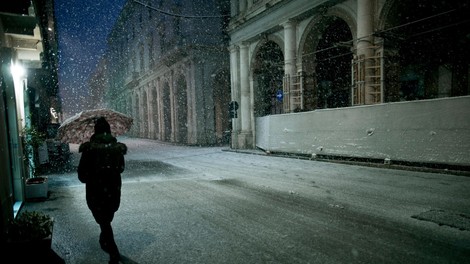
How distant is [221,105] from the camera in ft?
87.8

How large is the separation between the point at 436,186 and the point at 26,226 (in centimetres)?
785

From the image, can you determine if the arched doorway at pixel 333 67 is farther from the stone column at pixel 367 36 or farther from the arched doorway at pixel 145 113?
the arched doorway at pixel 145 113

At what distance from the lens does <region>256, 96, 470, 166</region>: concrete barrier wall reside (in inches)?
324

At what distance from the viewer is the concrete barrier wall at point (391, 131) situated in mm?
8219

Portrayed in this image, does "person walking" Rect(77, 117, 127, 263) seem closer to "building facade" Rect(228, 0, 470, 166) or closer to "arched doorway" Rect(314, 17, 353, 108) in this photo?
"building facade" Rect(228, 0, 470, 166)

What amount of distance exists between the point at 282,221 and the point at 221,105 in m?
22.4

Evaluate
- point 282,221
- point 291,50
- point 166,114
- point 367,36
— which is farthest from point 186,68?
point 282,221

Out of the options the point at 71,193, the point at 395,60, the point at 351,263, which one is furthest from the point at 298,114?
the point at 351,263

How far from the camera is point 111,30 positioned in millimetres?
57500

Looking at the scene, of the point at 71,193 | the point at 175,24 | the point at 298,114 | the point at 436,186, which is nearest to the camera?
the point at 436,186

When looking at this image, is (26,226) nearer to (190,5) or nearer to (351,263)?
(351,263)

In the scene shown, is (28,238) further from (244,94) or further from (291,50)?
(244,94)

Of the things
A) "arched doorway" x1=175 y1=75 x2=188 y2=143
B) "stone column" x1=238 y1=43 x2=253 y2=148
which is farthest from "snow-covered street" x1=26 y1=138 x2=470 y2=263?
"arched doorway" x1=175 y1=75 x2=188 y2=143

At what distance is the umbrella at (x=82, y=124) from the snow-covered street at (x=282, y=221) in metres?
1.49
